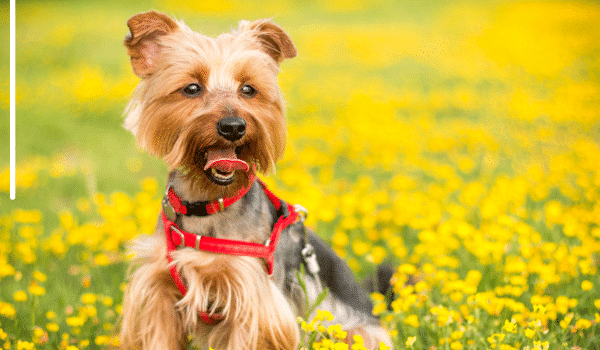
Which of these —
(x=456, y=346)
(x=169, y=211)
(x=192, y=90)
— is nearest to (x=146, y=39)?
(x=192, y=90)

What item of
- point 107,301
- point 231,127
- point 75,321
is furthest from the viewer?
point 107,301

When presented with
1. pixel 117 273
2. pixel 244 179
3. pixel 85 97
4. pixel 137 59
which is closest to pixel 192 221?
pixel 244 179

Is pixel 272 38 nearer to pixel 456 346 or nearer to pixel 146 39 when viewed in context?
pixel 146 39

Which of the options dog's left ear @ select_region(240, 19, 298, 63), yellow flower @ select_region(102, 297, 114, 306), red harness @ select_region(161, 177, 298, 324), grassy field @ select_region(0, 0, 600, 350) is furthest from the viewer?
yellow flower @ select_region(102, 297, 114, 306)

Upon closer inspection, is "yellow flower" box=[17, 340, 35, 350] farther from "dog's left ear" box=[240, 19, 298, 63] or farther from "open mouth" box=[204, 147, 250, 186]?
"dog's left ear" box=[240, 19, 298, 63]

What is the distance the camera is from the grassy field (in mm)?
3477

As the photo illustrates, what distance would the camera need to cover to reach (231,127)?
2779 mm

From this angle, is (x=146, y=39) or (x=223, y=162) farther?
(x=146, y=39)

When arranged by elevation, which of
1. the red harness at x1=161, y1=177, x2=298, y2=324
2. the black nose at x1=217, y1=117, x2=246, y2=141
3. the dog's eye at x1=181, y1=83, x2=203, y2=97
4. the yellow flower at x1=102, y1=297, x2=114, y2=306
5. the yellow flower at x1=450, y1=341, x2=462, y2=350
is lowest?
the yellow flower at x1=102, y1=297, x2=114, y2=306

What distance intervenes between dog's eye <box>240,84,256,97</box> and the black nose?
1.17 feet

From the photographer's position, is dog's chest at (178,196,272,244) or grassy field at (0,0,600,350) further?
grassy field at (0,0,600,350)

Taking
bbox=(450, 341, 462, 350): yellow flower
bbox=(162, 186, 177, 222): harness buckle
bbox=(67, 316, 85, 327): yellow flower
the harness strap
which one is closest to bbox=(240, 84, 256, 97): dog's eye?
the harness strap

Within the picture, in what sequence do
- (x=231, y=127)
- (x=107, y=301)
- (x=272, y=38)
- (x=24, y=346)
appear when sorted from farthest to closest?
(x=107, y=301) < (x=272, y=38) < (x=24, y=346) < (x=231, y=127)

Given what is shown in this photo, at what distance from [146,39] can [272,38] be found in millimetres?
751
